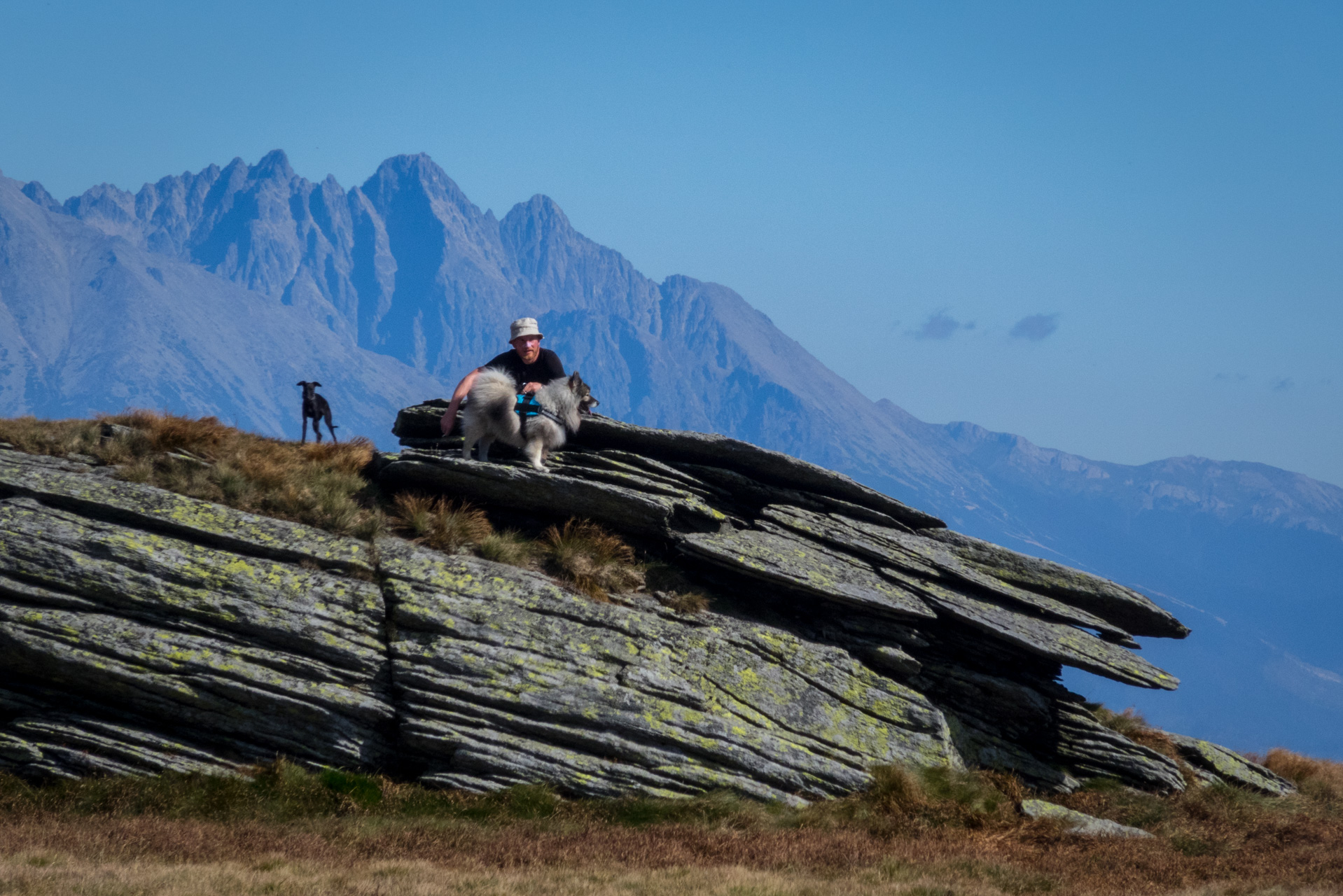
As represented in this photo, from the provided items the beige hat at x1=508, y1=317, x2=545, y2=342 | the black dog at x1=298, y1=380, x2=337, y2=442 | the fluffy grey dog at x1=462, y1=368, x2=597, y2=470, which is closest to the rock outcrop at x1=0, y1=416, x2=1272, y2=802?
the fluffy grey dog at x1=462, y1=368, x2=597, y2=470

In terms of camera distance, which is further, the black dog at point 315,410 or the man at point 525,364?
the black dog at point 315,410

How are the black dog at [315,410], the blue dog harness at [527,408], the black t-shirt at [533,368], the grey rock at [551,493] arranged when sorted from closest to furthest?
1. the grey rock at [551,493]
2. the blue dog harness at [527,408]
3. the black t-shirt at [533,368]
4. the black dog at [315,410]

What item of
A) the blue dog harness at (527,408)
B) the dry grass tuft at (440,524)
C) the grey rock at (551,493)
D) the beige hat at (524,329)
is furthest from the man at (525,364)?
the dry grass tuft at (440,524)

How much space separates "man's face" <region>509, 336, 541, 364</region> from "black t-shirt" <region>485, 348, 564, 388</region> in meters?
0.08

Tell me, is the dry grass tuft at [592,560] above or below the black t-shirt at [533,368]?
below

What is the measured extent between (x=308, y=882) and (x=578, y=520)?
8828 millimetres

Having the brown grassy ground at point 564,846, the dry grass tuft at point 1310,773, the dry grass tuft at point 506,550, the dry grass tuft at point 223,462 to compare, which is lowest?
the brown grassy ground at point 564,846

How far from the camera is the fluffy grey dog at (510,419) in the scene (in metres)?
17.5

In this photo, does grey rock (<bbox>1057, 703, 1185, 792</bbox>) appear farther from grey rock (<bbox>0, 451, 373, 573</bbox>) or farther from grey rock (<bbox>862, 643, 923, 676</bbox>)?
grey rock (<bbox>0, 451, 373, 573</bbox>)

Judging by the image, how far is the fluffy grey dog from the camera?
17.5 meters

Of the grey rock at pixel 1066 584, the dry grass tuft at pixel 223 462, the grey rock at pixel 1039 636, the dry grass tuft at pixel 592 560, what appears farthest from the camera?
the grey rock at pixel 1066 584

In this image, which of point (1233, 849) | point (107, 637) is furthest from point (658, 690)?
point (1233, 849)

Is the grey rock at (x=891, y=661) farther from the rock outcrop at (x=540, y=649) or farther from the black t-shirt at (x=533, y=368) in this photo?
the black t-shirt at (x=533, y=368)

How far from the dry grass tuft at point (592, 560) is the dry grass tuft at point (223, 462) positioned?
11.2 feet
